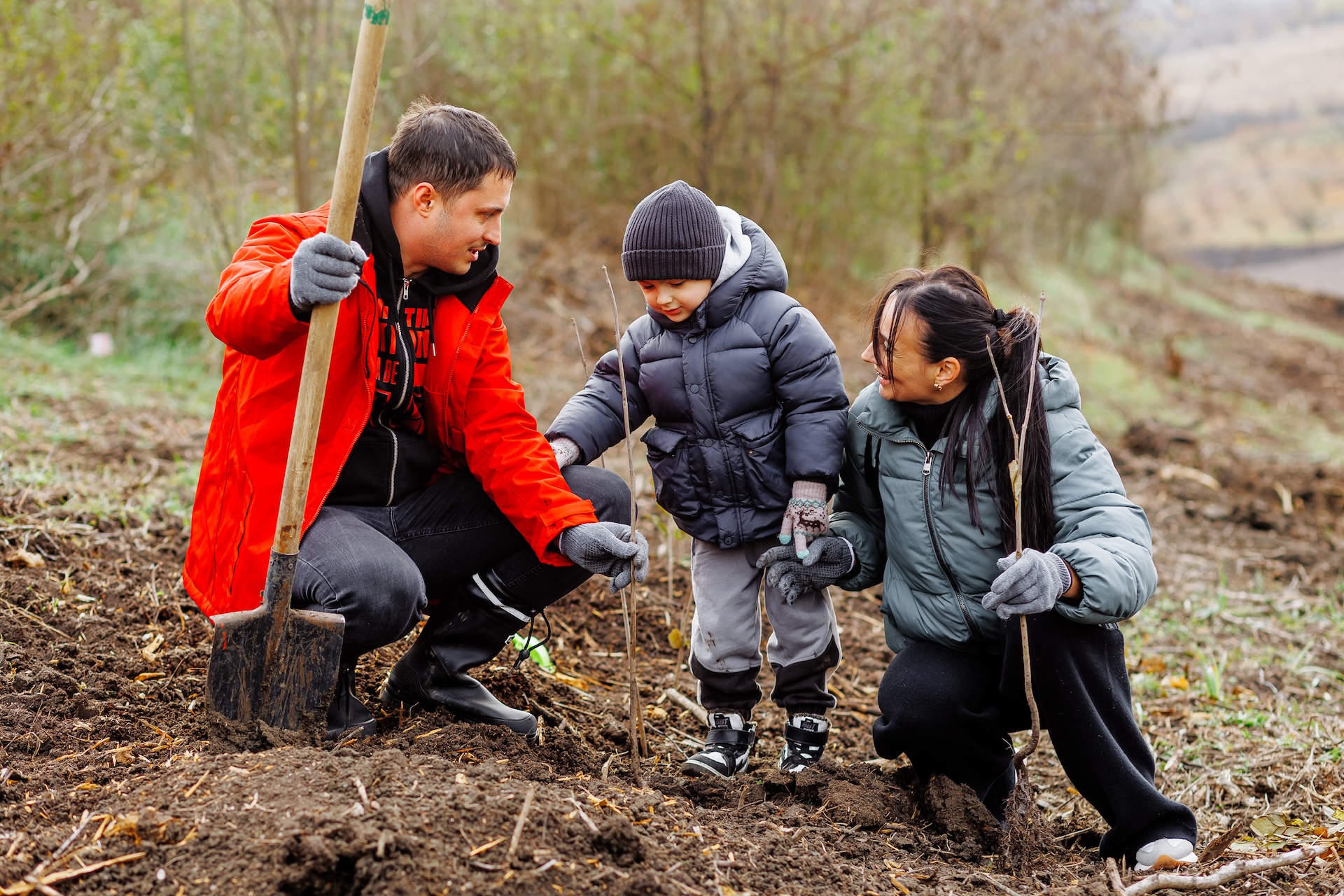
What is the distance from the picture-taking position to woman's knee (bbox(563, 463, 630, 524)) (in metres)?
2.81

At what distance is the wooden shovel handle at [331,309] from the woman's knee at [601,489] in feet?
2.40

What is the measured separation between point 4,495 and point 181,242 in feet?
15.6

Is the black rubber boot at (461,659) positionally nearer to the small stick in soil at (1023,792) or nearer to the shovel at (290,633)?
the shovel at (290,633)

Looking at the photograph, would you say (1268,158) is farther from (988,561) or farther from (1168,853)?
(1168,853)

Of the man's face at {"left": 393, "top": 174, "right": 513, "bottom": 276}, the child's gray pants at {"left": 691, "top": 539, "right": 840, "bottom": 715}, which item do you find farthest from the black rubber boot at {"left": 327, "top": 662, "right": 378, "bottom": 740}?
the man's face at {"left": 393, "top": 174, "right": 513, "bottom": 276}

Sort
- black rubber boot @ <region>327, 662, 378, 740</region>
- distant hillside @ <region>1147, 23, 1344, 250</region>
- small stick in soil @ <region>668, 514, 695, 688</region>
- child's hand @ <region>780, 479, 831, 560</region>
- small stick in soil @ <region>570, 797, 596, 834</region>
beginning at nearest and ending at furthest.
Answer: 1. small stick in soil @ <region>570, 797, 596, 834</region>
2. black rubber boot @ <region>327, 662, 378, 740</region>
3. child's hand @ <region>780, 479, 831, 560</region>
4. small stick in soil @ <region>668, 514, 695, 688</region>
5. distant hillside @ <region>1147, 23, 1344, 250</region>

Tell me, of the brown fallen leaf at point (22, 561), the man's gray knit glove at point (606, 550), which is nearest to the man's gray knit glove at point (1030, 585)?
the man's gray knit glove at point (606, 550)

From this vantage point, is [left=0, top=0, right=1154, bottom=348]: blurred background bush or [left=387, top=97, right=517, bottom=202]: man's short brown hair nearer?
[left=387, top=97, right=517, bottom=202]: man's short brown hair

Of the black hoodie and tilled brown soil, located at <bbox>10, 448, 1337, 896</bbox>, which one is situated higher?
the black hoodie

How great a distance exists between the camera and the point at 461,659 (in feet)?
8.87

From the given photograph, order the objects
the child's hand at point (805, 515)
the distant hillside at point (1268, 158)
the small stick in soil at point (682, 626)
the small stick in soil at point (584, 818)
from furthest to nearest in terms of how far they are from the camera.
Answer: the distant hillside at point (1268, 158) < the small stick in soil at point (682, 626) < the child's hand at point (805, 515) < the small stick in soil at point (584, 818)

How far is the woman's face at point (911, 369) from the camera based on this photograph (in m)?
2.56

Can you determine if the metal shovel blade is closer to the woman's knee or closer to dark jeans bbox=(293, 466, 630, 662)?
dark jeans bbox=(293, 466, 630, 662)

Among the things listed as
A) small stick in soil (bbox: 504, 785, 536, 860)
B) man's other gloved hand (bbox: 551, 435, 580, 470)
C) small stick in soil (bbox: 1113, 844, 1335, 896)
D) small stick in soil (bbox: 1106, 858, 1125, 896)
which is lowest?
small stick in soil (bbox: 1106, 858, 1125, 896)
